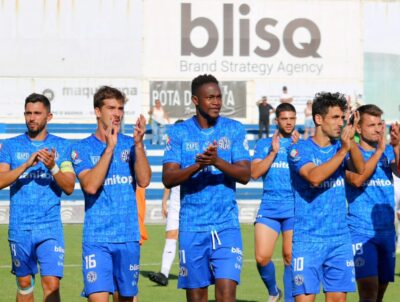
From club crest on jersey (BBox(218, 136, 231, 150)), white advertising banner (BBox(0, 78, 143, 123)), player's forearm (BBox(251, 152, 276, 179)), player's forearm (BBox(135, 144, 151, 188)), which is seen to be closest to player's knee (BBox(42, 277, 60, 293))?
player's forearm (BBox(135, 144, 151, 188))

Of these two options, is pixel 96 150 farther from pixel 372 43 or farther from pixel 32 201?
pixel 372 43

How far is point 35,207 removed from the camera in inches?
402

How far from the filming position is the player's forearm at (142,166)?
907 centimetres

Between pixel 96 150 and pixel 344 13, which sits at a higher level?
pixel 344 13

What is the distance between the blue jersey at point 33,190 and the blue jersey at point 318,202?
2391 millimetres

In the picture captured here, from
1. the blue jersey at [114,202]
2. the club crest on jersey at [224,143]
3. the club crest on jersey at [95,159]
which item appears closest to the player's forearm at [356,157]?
the club crest on jersey at [224,143]

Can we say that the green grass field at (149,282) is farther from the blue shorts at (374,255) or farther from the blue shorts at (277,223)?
the blue shorts at (374,255)

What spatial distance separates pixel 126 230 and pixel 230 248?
95 centimetres

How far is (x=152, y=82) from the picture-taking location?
133 feet

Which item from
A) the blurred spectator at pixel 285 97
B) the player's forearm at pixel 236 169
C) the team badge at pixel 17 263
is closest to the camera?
the player's forearm at pixel 236 169

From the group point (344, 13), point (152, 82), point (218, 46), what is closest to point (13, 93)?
point (152, 82)

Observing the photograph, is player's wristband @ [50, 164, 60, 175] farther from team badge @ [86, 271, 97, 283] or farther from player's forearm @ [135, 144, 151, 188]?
team badge @ [86, 271, 97, 283]

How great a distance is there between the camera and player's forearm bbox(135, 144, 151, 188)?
29.8ft

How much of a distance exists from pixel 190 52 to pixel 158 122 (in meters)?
5.97
